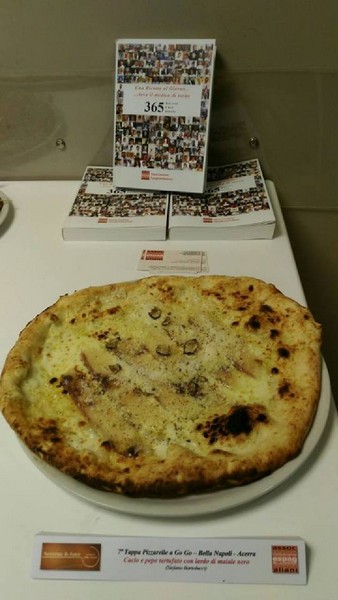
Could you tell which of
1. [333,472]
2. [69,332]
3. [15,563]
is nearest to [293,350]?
[333,472]

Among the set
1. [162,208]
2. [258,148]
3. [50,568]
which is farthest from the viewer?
[258,148]

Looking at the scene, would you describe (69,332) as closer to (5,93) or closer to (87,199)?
(87,199)

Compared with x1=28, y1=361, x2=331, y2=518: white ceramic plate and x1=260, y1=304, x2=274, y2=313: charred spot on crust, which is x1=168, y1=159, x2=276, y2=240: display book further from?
x1=28, y1=361, x2=331, y2=518: white ceramic plate

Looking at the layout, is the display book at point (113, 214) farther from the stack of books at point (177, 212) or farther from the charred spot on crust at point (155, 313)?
the charred spot on crust at point (155, 313)

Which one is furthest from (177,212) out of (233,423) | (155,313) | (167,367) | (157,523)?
(157,523)

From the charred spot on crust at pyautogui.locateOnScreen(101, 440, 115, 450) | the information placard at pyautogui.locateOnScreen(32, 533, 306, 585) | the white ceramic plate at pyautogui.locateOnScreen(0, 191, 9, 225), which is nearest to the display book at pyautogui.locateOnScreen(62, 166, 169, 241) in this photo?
the white ceramic plate at pyautogui.locateOnScreen(0, 191, 9, 225)
